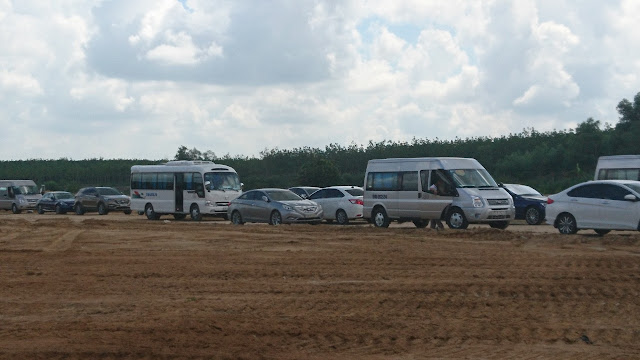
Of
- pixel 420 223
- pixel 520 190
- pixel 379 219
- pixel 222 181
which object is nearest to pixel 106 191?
pixel 222 181

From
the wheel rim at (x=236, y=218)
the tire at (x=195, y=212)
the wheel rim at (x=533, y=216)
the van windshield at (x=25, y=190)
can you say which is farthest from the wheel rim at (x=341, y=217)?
the van windshield at (x=25, y=190)

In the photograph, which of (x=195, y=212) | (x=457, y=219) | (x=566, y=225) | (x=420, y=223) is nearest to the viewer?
(x=566, y=225)

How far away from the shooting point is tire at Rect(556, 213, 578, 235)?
77.5 feet

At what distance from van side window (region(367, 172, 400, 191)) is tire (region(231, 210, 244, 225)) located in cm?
A: 596

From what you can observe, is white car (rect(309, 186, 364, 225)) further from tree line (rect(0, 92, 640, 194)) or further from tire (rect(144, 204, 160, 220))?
tree line (rect(0, 92, 640, 194))

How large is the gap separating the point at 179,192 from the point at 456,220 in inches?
618

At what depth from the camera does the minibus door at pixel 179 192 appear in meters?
37.3

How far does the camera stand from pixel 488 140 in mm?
76312

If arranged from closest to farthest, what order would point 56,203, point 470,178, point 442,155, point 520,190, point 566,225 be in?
point 566,225 < point 470,178 < point 520,190 < point 56,203 < point 442,155

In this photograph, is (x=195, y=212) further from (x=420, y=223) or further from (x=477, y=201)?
(x=477, y=201)

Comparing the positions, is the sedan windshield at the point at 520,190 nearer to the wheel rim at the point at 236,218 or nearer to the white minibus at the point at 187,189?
the wheel rim at the point at 236,218

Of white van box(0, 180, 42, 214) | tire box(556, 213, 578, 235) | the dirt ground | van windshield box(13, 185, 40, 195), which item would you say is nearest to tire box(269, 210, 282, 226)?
the dirt ground

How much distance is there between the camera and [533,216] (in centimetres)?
2998

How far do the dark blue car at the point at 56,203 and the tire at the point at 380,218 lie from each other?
25262 millimetres
